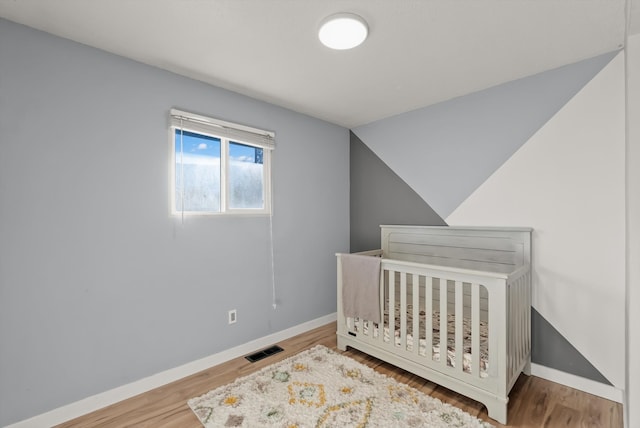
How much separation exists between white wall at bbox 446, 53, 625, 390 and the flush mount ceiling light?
155 centimetres

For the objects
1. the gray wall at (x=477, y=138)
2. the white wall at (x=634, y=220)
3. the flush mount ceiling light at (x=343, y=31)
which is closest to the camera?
the white wall at (x=634, y=220)

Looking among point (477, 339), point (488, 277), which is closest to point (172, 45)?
point (488, 277)

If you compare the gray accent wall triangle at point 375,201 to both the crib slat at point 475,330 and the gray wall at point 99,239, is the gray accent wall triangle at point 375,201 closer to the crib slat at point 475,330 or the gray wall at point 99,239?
the crib slat at point 475,330

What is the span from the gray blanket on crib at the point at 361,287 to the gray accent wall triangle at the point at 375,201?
0.85 metres

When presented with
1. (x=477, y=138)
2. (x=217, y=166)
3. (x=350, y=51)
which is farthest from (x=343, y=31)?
(x=477, y=138)

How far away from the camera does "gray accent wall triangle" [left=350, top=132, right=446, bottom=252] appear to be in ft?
9.73

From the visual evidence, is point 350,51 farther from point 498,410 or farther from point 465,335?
point 498,410

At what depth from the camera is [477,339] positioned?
1830 millimetres

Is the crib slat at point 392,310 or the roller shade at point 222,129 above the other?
the roller shade at point 222,129

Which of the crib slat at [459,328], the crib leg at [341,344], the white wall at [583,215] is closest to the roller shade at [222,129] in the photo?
the crib leg at [341,344]

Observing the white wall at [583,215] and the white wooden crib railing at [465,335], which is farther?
the white wall at [583,215]

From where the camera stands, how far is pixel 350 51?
1.93 meters

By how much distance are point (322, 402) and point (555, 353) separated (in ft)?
5.65

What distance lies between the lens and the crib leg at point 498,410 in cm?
171
